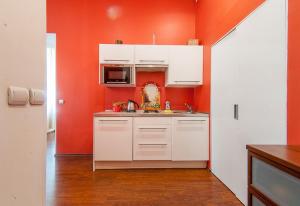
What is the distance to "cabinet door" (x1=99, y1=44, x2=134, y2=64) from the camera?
337 centimetres

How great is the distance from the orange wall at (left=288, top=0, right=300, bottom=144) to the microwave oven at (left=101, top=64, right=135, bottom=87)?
238 cm

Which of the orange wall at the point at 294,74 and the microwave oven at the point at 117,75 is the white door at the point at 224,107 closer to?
the orange wall at the point at 294,74

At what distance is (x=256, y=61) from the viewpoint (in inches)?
74.9

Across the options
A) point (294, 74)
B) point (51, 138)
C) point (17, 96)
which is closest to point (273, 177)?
point (294, 74)

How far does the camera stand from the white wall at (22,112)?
0.84 metres

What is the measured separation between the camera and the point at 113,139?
3.12m

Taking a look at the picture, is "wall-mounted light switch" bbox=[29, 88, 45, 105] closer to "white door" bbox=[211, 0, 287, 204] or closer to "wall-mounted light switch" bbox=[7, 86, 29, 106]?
"wall-mounted light switch" bbox=[7, 86, 29, 106]

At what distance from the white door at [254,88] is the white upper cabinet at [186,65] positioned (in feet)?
2.35

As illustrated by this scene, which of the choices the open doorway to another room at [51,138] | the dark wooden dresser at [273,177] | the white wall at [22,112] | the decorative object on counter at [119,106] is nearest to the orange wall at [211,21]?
the decorative object on counter at [119,106]

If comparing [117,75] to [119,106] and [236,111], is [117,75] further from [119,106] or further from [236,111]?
[236,111]

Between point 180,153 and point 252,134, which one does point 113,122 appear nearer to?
point 180,153

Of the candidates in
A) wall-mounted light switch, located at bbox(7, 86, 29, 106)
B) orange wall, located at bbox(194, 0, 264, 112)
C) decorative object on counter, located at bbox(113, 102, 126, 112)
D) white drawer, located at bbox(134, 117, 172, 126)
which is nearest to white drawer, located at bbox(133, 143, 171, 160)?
white drawer, located at bbox(134, 117, 172, 126)

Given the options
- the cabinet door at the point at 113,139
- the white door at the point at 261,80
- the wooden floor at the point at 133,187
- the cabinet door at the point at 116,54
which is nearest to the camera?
the white door at the point at 261,80

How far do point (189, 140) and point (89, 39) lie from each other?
262cm
